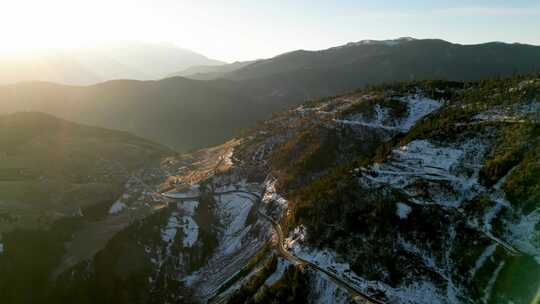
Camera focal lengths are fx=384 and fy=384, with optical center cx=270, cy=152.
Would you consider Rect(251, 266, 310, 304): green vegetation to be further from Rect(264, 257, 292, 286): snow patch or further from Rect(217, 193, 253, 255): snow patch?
Rect(217, 193, 253, 255): snow patch

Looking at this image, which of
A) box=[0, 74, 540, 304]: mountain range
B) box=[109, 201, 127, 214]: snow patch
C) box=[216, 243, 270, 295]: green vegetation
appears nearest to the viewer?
box=[0, 74, 540, 304]: mountain range

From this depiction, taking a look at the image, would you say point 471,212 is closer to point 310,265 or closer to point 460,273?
point 460,273

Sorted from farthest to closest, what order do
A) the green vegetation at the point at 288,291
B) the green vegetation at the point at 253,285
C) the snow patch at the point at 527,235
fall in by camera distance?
the green vegetation at the point at 253,285
the green vegetation at the point at 288,291
the snow patch at the point at 527,235

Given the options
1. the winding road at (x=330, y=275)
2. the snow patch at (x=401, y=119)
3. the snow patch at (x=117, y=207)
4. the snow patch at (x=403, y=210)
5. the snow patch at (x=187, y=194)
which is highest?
the snow patch at (x=401, y=119)

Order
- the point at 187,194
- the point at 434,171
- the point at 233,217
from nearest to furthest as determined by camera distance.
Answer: the point at 434,171 → the point at 233,217 → the point at 187,194

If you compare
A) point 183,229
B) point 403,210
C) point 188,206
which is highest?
point 403,210

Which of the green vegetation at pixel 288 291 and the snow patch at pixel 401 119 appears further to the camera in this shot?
the snow patch at pixel 401 119

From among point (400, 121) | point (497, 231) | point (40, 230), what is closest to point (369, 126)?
point (400, 121)

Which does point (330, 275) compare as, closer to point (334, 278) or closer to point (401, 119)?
point (334, 278)

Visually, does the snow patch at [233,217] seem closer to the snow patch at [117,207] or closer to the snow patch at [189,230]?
the snow patch at [189,230]

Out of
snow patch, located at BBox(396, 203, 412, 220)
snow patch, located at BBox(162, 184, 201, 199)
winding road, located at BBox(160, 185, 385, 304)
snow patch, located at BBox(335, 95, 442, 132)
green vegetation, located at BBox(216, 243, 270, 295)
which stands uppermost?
snow patch, located at BBox(335, 95, 442, 132)

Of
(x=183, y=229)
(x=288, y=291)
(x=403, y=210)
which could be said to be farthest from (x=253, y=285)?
(x=403, y=210)

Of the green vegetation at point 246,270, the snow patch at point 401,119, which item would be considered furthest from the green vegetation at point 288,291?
the snow patch at point 401,119

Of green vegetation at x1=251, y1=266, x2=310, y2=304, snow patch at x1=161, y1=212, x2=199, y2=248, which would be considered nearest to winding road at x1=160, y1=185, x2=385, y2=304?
green vegetation at x1=251, y1=266, x2=310, y2=304
